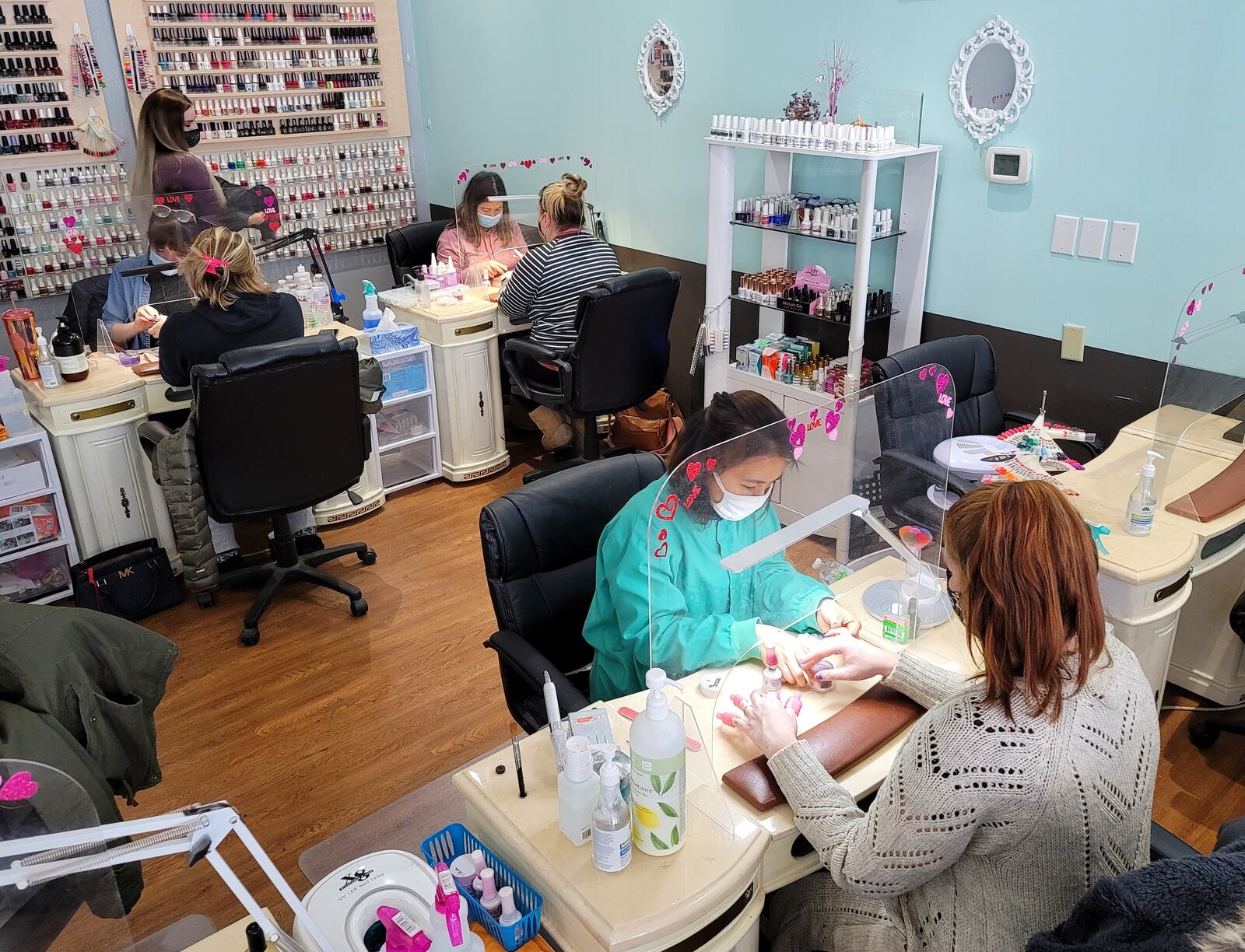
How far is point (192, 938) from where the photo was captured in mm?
1647

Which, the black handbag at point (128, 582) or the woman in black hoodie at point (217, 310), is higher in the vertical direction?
the woman in black hoodie at point (217, 310)

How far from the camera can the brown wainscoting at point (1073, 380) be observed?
3.49 metres

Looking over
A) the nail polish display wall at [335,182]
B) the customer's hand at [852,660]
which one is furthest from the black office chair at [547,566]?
the nail polish display wall at [335,182]

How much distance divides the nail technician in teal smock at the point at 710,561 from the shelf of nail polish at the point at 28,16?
500 centimetres

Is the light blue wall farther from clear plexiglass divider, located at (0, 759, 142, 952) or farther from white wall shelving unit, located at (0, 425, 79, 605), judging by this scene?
clear plexiglass divider, located at (0, 759, 142, 952)

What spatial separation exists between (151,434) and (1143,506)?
3.42 metres

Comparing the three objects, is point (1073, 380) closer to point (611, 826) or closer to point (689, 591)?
point (689, 591)

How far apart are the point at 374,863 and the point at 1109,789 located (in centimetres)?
119

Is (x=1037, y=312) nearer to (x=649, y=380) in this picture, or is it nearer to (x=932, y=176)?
(x=932, y=176)

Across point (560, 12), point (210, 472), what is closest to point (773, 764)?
point (210, 472)

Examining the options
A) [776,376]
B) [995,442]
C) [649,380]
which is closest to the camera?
[995,442]

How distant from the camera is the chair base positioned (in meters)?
3.70

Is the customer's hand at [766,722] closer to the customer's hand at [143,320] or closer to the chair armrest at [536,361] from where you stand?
the chair armrest at [536,361]

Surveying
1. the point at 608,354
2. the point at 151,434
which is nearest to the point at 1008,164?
the point at 608,354
